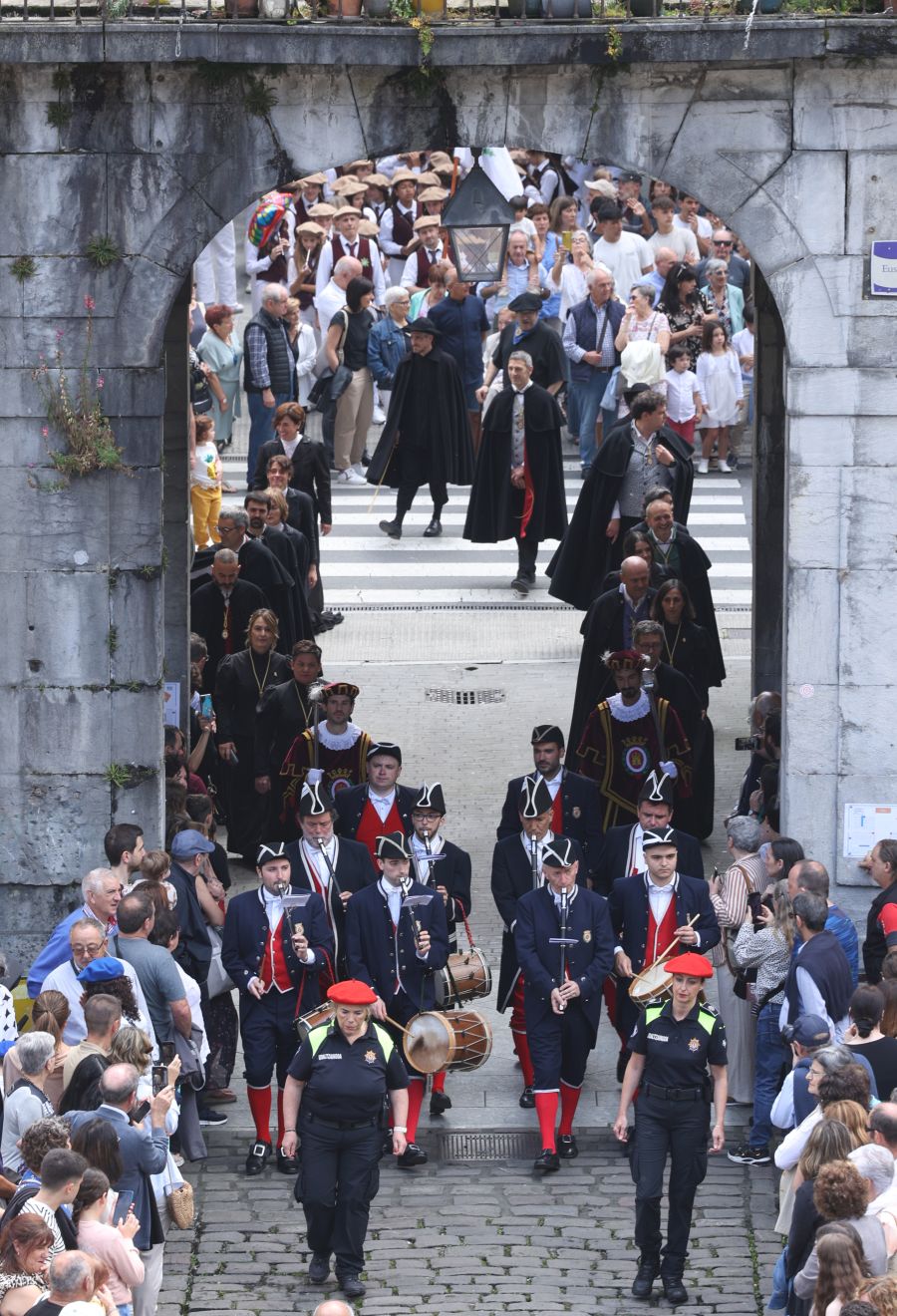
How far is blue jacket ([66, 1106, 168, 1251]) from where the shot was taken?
377 inches

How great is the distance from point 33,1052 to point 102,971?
0.81 meters

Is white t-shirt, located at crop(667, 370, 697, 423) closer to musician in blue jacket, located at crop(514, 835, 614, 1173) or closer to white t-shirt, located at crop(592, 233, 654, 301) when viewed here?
white t-shirt, located at crop(592, 233, 654, 301)

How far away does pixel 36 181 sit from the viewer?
12.5 meters

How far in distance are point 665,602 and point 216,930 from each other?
422 centimetres

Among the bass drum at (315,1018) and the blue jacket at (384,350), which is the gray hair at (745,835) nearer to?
the bass drum at (315,1018)

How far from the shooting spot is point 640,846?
12.7 metres

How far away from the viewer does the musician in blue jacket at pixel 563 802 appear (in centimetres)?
1315

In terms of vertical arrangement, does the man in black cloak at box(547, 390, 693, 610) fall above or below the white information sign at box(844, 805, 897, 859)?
above

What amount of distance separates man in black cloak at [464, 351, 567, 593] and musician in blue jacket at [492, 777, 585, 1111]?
7.60m

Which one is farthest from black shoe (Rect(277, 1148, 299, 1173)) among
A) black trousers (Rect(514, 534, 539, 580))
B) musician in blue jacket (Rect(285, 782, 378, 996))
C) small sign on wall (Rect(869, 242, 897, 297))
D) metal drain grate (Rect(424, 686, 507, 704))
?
black trousers (Rect(514, 534, 539, 580))

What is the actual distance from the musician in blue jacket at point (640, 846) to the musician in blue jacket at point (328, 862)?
4.07 ft

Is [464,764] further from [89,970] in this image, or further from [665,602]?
[89,970]

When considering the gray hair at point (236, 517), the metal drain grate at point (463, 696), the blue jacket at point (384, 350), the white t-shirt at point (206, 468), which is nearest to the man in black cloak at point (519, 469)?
the metal drain grate at point (463, 696)

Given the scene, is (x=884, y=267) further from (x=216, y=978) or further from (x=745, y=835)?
(x=216, y=978)
